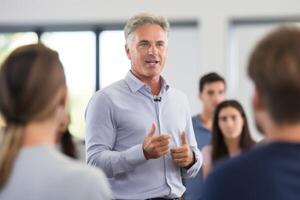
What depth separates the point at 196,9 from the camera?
6895 millimetres

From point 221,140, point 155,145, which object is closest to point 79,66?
point 221,140

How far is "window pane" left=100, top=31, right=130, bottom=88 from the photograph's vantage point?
7109 mm

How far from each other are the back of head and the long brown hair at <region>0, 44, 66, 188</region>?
0.44 metres

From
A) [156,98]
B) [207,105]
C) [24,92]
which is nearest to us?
[24,92]

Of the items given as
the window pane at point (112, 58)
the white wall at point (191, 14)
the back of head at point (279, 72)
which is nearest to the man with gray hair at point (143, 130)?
the back of head at point (279, 72)

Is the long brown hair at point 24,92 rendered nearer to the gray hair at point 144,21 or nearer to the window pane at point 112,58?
the gray hair at point 144,21

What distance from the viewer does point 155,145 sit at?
98.7 inches

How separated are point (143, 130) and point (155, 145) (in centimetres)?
20

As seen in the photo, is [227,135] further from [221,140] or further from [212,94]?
[212,94]

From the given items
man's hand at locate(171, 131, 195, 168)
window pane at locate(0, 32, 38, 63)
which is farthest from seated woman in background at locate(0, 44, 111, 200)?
window pane at locate(0, 32, 38, 63)

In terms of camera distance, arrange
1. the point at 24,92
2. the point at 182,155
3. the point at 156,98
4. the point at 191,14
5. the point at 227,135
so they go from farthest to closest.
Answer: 1. the point at 191,14
2. the point at 227,135
3. the point at 156,98
4. the point at 182,155
5. the point at 24,92

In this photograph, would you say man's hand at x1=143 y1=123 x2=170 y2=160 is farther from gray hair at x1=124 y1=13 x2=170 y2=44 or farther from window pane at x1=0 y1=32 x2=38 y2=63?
window pane at x1=0 y1=32 x2=38 y2=63

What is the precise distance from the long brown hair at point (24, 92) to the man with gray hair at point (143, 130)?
3.75 ft

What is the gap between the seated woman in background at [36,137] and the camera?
1.36 metres
